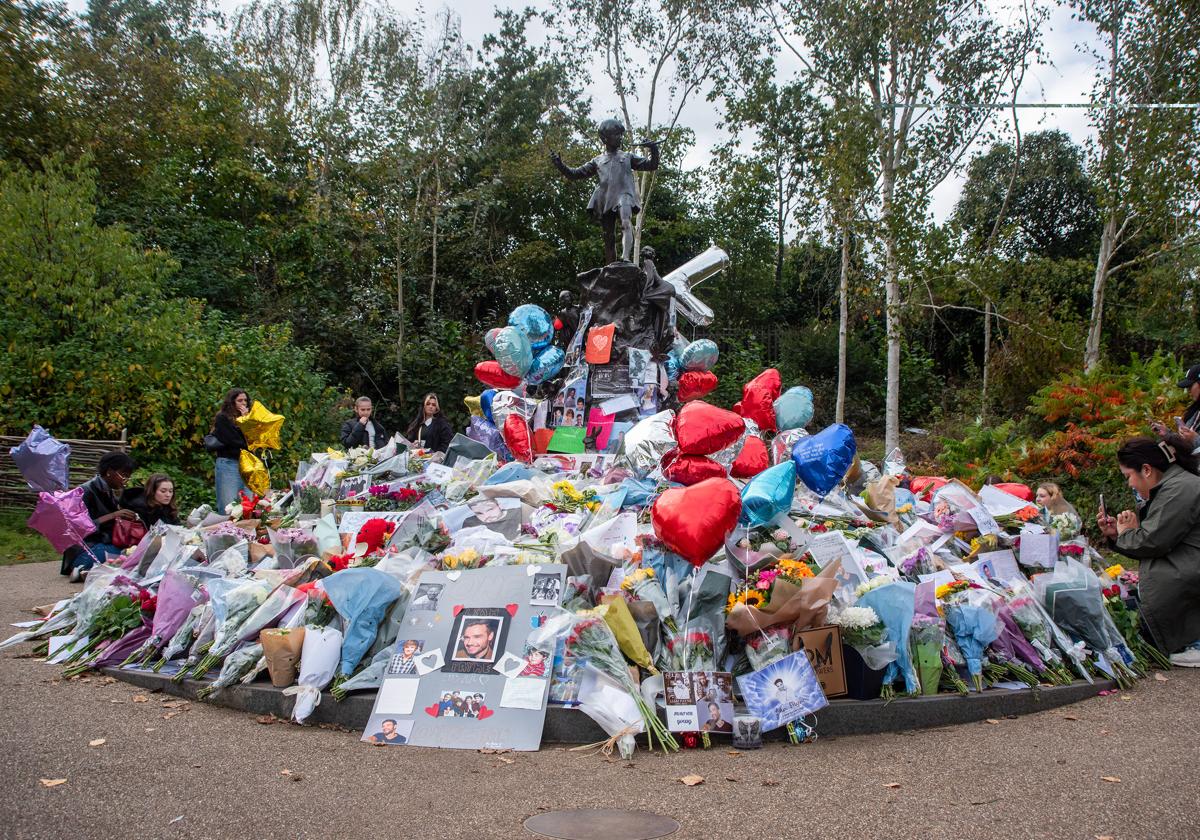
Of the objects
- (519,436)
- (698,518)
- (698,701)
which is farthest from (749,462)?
(519,436)

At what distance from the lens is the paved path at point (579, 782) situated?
2.72 metres

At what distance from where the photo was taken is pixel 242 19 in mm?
25438

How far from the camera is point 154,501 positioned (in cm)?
713

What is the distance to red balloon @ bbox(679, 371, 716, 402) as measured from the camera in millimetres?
7965

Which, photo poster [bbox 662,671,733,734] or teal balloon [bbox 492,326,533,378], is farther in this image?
teal balloon [bbox 492,326,533,378]

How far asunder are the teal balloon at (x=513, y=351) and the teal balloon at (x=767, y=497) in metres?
3.70

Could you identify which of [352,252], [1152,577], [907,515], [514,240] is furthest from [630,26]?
[1152,577]

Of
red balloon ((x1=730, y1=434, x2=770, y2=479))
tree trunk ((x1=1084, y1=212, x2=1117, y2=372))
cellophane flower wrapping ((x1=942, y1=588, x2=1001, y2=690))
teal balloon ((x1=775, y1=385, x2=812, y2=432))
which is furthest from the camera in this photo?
tree trunk ((x1=1084, y1=212, x2=1117, y2=372))

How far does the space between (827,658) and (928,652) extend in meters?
0.49

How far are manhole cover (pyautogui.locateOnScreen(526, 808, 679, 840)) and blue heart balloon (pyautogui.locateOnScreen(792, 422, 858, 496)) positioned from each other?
2.62 m

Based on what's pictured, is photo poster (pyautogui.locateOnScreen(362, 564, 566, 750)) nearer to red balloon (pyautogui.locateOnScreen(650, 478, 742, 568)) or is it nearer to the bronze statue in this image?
red balloon (pyautogui.locateOnScreen(650, 478, 742, 568))

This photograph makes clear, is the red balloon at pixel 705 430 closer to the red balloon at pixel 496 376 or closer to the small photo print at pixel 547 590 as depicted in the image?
the small photo print at pixel 547 590

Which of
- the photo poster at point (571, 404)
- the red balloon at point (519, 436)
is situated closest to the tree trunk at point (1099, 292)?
the photo poster at point (571, 404)

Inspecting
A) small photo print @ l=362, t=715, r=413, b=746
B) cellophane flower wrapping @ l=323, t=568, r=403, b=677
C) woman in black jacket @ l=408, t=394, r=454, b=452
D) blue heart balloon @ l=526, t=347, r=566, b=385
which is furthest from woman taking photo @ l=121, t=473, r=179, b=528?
small photo print @ l=362, t=715, r=413, b=746
